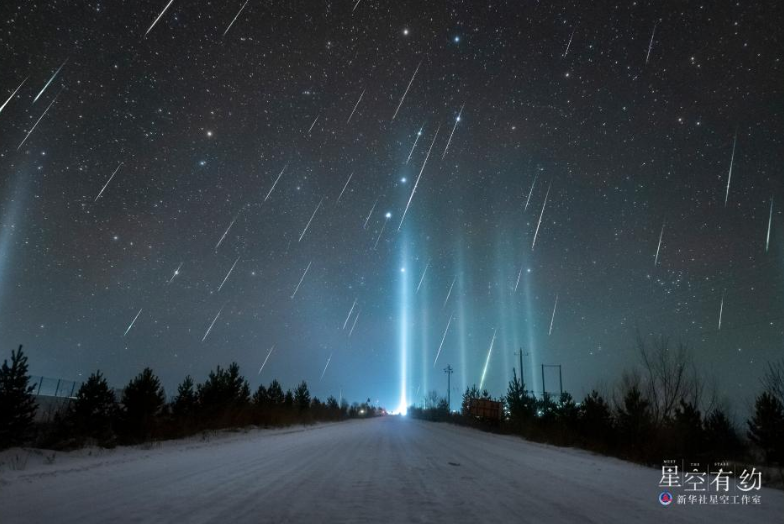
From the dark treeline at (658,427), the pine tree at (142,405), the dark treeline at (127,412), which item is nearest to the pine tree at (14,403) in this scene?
the dark treeline at (127,412)

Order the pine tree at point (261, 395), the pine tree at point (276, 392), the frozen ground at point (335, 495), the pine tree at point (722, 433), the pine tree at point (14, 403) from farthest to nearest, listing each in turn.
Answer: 1. the pine tree at point (276, 392)
2. the pine tree at point (261, 395)
3. the pine tree at point (722, 433)
4. the pine tree at point (14, 403)
5. the frozen ground at point (335, 495)

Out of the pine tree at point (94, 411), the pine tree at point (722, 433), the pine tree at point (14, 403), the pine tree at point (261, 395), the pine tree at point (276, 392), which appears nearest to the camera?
the pine tree at point (14, 403)

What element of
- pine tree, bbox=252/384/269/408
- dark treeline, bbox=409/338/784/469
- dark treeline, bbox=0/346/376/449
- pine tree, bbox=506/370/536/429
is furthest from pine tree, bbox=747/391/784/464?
pine tree, bbox=252/384/269/408

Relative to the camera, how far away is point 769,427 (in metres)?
20.9

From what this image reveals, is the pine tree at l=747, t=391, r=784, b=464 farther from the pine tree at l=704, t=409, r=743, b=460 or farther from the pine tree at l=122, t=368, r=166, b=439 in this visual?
the pine tree at l=122, t=368, r=166, b=439

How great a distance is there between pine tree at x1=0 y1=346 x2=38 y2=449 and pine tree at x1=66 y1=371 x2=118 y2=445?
1735 mm

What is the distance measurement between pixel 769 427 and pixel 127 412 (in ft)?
102

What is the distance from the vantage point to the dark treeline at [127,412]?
14016 mm

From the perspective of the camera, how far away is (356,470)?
7805 mm

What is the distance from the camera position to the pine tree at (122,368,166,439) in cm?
1844

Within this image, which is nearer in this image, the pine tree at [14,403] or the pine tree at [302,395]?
the pine tree at [14,403]

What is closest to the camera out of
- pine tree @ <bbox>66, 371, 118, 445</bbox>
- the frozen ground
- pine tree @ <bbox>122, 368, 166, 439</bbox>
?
the frozen ground

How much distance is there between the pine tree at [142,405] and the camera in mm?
18438

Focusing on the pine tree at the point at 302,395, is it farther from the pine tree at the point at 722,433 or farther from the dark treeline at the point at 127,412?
the pine tree at the point at 722,433
